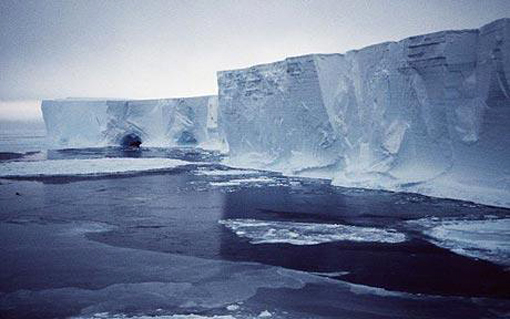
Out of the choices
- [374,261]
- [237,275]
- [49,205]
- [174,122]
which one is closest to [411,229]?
[374,261]

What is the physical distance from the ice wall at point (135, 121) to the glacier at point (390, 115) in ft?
45.4

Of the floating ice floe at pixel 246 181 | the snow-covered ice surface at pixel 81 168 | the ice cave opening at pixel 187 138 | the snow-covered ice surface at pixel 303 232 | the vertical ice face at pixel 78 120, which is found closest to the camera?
the snow-covered ice surface at pixel 303 232

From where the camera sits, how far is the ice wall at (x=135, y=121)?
34219 mm

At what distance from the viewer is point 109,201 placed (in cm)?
1106

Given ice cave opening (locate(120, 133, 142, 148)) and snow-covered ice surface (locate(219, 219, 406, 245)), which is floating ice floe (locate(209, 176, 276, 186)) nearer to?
snow-covered ice surface (locate(219, 219, 406, 245))

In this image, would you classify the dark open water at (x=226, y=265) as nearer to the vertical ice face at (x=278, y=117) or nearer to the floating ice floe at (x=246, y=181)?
the floating ice floe at (x=246, y=181)

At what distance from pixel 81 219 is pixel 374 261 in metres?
5.72

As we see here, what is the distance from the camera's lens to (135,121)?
34969mm

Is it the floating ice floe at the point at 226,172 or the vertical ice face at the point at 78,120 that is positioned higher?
the vertical ice face at the point at 78,120

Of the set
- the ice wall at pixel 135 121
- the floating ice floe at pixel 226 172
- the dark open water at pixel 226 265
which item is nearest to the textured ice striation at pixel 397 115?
the floating ice floe at pixel 226 172

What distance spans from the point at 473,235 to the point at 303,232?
2.66 meters

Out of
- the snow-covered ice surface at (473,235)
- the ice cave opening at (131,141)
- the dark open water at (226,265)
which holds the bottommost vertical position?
the dark open water at (226,265)

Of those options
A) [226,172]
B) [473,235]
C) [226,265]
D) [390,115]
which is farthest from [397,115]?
[226,265]

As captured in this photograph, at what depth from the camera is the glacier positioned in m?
10.4
